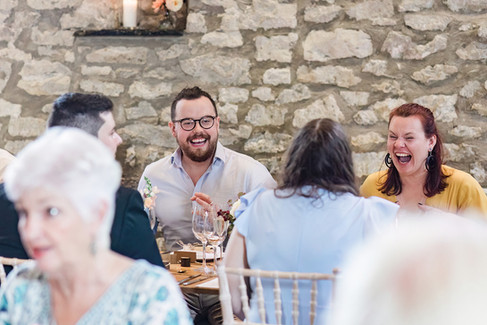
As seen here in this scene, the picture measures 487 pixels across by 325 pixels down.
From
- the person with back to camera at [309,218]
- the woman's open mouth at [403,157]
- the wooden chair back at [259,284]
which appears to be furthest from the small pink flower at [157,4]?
the wooden chair back at [259,284]

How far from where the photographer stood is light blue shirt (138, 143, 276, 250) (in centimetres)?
350

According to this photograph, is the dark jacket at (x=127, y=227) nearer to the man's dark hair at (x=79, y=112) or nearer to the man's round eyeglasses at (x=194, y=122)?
the man's dark hair at (x=79, y=112)

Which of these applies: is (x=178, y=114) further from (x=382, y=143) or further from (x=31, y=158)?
(x=31, y=158)

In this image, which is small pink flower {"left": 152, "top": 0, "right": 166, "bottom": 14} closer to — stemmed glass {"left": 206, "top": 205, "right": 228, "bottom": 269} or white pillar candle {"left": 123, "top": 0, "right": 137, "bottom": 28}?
white pillar candle {"left": 123, "top": 0, "right": 137, "bottom": 28}

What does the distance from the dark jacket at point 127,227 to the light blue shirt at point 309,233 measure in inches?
13.5

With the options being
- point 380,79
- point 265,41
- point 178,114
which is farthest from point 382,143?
point 178,114

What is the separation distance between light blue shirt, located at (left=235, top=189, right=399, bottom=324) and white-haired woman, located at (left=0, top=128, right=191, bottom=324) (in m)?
0.73

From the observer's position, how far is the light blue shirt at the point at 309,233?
205 cm

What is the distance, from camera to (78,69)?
173 inches

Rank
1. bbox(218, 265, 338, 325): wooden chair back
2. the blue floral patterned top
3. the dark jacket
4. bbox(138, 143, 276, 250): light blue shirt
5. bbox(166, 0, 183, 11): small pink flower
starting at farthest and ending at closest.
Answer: bbox(166, 0, 183, 11): small pink flower, bbox(138, 143, 276, 250): light blue shirt, the dark jacket, bbox(218, 265, 338, 325): wooden chair back, the blue floral patterned top

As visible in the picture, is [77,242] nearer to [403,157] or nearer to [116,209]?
[116,209]

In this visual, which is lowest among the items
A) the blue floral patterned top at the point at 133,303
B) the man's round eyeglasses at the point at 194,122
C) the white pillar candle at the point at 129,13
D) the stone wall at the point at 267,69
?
the blue floral patterned top at the point at 133,303

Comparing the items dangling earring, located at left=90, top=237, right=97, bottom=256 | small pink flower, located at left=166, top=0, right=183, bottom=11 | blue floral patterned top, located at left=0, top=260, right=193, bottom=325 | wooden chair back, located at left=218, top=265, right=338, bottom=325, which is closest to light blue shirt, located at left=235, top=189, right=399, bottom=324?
wooden chair back, located at left=218, top=265, right=338, bottom=325

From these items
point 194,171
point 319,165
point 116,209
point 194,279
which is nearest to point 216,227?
point 194,279
